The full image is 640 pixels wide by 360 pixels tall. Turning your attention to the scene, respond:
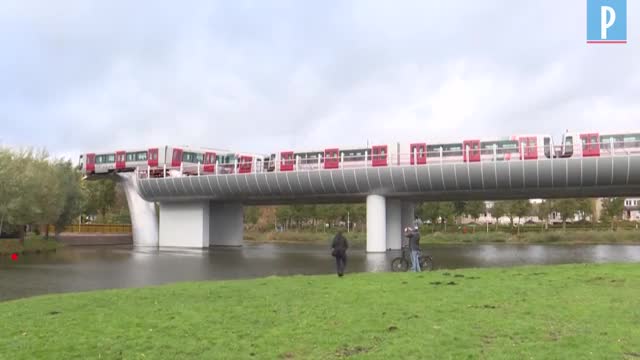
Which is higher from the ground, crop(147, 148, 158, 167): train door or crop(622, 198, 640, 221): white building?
crop(147, 148, 158, 167): train door

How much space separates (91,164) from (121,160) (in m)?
5.06

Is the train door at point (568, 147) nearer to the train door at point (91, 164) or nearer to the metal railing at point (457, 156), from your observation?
the metal railing at point (457, 156)

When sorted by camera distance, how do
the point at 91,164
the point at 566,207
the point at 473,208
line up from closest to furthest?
1. the point at 91,164
2. the point at 566,207
3. the point at 473,208

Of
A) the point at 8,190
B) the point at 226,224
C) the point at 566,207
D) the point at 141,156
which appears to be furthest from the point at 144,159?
the point at 566,207

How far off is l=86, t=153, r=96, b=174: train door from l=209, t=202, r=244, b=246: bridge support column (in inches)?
712

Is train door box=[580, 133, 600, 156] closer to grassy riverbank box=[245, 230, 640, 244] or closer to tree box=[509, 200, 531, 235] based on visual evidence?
grassy riverbank box=[245, 230, 640, 244]

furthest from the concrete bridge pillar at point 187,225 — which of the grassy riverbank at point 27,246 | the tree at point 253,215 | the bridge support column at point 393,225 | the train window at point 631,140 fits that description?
the tree at point 253,215

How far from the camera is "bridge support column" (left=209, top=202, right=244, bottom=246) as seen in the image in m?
58.3

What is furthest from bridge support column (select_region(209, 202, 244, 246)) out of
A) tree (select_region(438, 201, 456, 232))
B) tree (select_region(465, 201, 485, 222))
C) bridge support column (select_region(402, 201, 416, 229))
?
tree (select_region(465, 201, 485, 222))

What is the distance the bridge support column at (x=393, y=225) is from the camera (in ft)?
159

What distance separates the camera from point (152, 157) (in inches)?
2416

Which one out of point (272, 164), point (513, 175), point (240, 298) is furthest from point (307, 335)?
point (272, 164)

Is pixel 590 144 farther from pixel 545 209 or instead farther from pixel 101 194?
pixel 101 194

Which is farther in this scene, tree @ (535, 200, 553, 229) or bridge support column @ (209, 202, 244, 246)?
tree @ (535, 200, 553, 229)
